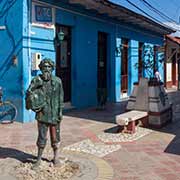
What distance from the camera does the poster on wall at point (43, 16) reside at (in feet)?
33.4

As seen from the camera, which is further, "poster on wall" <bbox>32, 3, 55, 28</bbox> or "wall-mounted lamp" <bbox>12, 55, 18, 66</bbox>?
"poster on wall" <bbox>32, 3, 55, 28</bbox>

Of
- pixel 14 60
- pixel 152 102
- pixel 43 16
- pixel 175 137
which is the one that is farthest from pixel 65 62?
pixel 175 137

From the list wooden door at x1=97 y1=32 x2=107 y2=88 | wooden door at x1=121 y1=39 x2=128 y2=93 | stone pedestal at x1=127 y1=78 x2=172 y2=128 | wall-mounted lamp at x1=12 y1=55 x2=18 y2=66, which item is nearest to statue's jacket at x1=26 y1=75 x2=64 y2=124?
stone pedestal at x1=127 y1=78 x2=172 y2=128

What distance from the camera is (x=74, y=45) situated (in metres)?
12.6

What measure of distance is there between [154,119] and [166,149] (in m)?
2.35

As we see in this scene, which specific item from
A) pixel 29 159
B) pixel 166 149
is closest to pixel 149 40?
pixel 166 149

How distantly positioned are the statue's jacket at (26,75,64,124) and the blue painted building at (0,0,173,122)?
4.55 meters

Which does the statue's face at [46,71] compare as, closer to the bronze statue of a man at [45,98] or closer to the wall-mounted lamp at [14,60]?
the bronze statue of a man at [45,98]

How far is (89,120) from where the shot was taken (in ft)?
34.7

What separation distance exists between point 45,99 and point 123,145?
8.35 ft

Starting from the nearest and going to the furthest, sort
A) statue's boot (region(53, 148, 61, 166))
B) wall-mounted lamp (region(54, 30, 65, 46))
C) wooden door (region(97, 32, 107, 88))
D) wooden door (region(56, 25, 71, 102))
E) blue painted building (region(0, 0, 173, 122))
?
statue's boot (region(53, 148, 61, 166)) < blue painted building (region(0, 0, 173, 122)) < wall-mounted lamp (region(54, 30, 65, 46)) < wooden door (region(56, 25, 71, 102)) < wooden door (region(97, 32, 107, 88))

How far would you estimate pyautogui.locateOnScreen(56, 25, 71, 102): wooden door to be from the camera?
12064mm

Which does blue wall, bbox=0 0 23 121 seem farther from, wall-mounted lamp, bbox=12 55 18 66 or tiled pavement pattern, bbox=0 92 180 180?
tiled pavement pattern, bbox=0 92 180 180

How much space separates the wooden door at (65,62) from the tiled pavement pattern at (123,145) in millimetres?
1530
